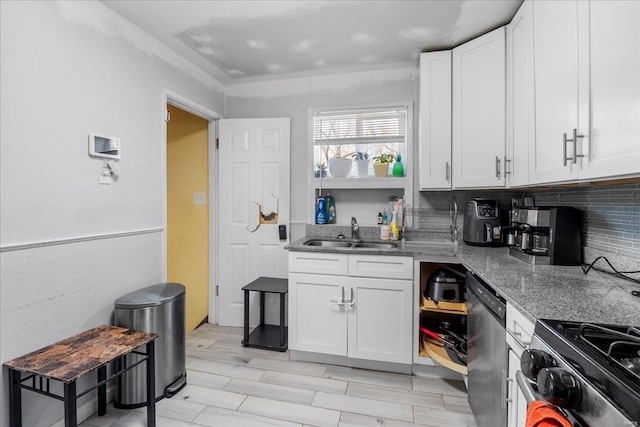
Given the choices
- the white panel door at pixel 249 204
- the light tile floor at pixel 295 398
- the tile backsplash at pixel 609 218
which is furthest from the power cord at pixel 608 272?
the white panel door at pixel 249 204

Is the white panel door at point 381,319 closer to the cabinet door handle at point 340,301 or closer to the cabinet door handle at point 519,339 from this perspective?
the cabinet door handle at point 340,301

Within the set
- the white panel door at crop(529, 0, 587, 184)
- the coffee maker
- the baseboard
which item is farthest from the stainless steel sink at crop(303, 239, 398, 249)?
the white panel door at crop(529, 0, 587, 184)

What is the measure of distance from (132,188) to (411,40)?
2269mm

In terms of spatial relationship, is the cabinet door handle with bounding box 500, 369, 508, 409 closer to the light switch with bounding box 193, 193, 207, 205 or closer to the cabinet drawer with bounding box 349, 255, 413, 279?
the cabinet drawer with bounding box 349, 255, 413, 279

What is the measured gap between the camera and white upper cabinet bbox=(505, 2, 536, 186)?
165 centimetres

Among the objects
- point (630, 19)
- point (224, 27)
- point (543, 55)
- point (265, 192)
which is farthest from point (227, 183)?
point (630, 19)

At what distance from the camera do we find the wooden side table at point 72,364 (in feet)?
4.25

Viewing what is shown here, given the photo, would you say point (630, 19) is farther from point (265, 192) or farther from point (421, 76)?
point (265, 192)

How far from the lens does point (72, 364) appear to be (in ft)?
4.50

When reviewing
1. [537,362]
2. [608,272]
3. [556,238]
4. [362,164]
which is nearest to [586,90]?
[556,238]

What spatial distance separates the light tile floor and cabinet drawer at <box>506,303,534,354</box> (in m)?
0.92

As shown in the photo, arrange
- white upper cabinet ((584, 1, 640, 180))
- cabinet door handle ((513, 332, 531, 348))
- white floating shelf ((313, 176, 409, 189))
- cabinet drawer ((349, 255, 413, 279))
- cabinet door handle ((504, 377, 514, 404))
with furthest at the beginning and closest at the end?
white floating shelf ((313, 176, 409, 189)), cabinet drawer ((349, 255, 413, 279)), cabinet door handle ((504, 377, 514, 404)), cabinet door handle ((513, 332, 531, 348)), white upper cabinet ((584, 1, 640, 180))

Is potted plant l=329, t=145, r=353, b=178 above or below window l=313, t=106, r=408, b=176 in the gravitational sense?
below

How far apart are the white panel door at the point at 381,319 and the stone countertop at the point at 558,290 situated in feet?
1.74
